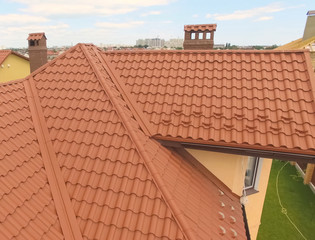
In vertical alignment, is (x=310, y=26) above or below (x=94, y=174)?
above

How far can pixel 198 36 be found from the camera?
8.43 metres

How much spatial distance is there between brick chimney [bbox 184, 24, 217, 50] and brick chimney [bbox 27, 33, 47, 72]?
27.3ft

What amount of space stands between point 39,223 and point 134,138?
205 cm

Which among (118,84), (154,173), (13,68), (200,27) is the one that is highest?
(200,27)

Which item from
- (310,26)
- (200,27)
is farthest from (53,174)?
(310,26)

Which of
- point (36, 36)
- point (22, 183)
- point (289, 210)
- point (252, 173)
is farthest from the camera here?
point (289, 210)

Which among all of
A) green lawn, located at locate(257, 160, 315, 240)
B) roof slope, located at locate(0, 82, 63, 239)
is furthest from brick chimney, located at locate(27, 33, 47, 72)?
green lawn, located at locate(257, 160, 315, 240)

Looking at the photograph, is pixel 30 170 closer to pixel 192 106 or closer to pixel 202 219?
pixel 202 219

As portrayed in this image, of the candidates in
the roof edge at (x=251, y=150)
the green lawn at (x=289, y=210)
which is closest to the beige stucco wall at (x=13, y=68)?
the roof edge at (x=251, y=150)

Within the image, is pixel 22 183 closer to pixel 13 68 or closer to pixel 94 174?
pixel 94 174

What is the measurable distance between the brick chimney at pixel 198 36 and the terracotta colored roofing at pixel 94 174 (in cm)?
394

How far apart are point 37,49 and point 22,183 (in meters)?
10.7

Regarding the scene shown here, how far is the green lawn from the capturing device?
12.0m

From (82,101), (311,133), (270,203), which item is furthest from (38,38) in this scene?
(270,203)
